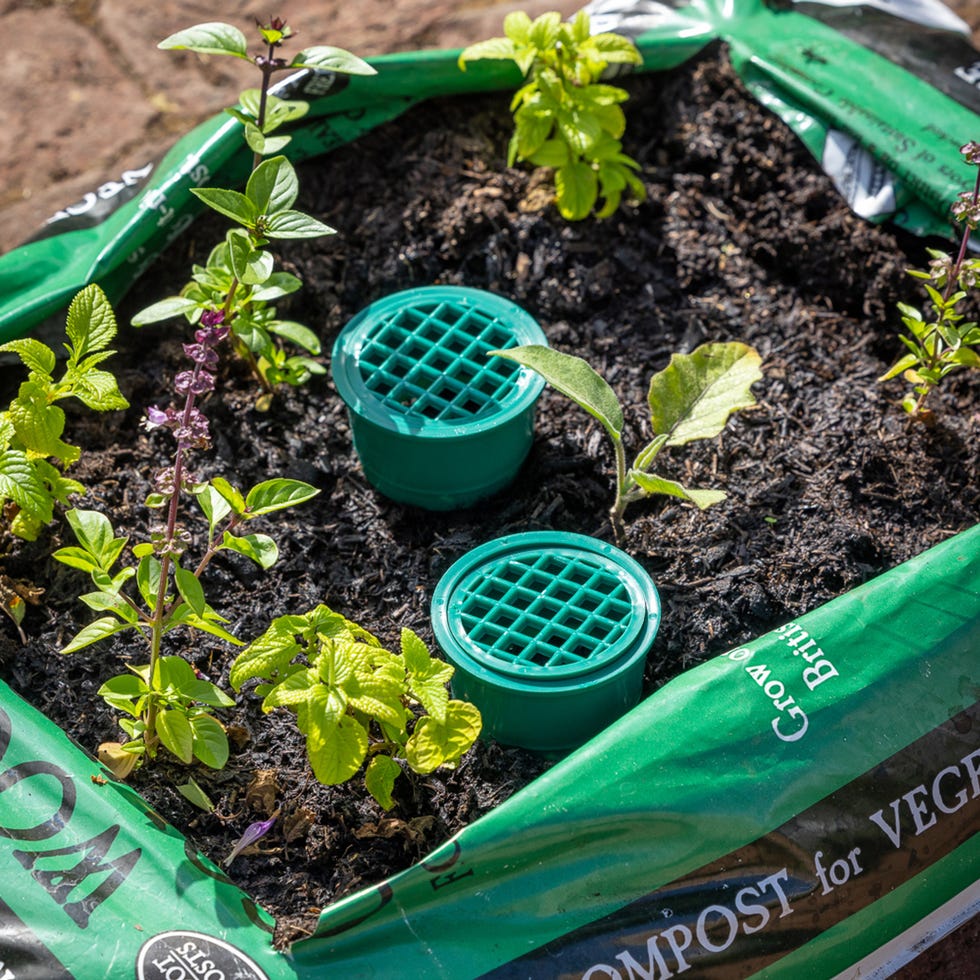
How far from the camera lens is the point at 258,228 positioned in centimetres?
174

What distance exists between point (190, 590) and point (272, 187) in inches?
24.5

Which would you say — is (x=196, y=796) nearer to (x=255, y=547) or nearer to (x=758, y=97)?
(x=255, y=547)

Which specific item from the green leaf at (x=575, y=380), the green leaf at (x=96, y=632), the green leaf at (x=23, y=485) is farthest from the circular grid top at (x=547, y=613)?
the green leaf at (x=23, y=485)

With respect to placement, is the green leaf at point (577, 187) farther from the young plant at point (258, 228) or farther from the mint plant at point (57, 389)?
the mint plant at point (57, 389)

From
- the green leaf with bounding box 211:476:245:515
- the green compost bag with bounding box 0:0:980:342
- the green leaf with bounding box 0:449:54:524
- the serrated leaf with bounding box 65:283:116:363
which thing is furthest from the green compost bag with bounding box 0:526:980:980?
the green compost bag with bounding box 0:0:980:342

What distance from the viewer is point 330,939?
1.42 m

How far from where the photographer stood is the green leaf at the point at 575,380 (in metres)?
1.81

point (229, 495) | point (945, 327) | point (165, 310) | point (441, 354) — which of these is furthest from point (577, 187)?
point (229, 495)

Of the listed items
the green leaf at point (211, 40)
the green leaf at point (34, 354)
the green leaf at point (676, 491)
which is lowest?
the green leaf at point (676, 491)

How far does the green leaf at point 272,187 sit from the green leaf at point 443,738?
776mm

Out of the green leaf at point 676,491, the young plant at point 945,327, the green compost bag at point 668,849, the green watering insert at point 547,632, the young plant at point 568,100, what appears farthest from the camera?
the young plant at point 568,100

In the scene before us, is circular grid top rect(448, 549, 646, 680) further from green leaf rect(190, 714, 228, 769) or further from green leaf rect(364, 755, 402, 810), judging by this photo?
green leaf rect(190, 714, 228, 769)

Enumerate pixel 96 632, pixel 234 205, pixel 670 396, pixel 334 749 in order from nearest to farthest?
1. pixel 334 749
2. pixel 96 632
3. pixel 234 205
4. pixel 670 396

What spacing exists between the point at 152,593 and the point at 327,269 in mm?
1035
